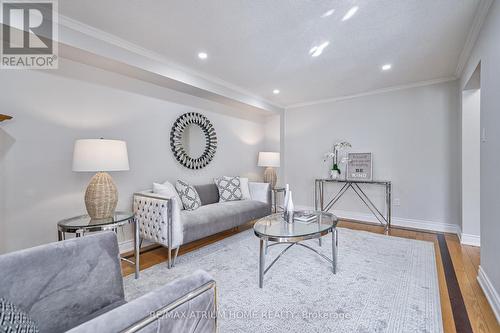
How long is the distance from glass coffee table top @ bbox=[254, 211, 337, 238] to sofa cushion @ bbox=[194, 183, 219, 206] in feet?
4.49

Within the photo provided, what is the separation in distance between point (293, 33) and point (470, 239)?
342 centimetres

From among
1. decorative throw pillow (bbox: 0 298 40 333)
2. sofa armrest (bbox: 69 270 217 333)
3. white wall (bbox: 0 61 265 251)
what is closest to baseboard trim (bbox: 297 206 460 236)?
white wall (bbox: 0 61 265 251)

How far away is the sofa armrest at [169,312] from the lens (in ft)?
2.16

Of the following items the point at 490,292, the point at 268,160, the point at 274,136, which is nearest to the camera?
the point at 490,292

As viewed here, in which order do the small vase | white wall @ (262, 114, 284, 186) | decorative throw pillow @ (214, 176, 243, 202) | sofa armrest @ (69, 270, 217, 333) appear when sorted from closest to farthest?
sofa armrest @ (69, 270, 217, 333)
decorative throw pillow @ (214, 176, 243, 202)
the small vase
white wall @ (262, 114, 284, 186)

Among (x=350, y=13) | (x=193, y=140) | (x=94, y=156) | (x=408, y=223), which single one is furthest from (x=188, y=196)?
(x=408, y=223)

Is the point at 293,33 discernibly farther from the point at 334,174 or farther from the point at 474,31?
the point at 334,174

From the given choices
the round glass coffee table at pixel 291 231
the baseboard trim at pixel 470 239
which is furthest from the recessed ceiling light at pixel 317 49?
the baseboard trim at pixel 470 239

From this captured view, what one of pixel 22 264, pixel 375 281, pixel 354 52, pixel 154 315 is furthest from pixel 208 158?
pixel 154 315

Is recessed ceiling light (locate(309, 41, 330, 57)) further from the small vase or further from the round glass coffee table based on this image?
the small vase

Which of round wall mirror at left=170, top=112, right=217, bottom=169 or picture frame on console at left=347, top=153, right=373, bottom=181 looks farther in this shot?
picture frame on console at left=347, top=153, right=373, bottom=181

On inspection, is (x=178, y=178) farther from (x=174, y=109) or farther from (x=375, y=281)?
(x=375, y=281)

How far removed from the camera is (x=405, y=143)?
13.6 ft

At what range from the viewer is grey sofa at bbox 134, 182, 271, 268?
2611 mm
